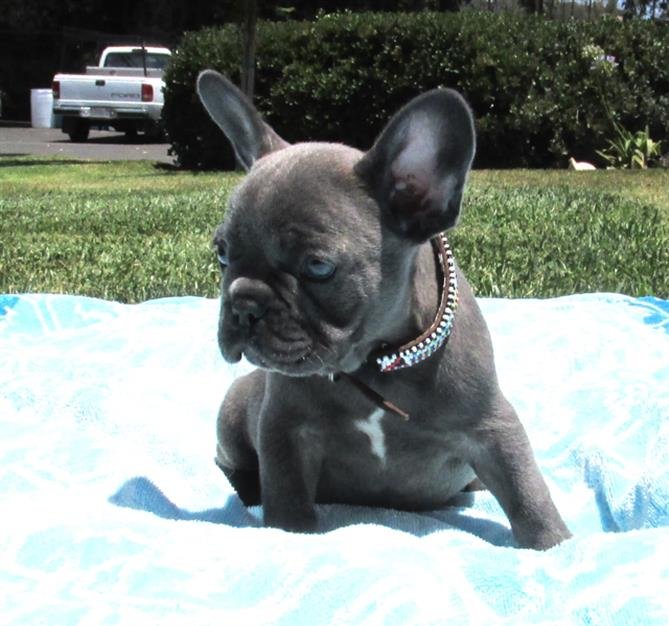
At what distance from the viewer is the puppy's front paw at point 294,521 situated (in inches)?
115

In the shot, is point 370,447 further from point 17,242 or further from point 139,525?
point 17,242

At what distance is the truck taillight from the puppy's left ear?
22.1 metres

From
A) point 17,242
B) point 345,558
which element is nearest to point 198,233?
point 17,242

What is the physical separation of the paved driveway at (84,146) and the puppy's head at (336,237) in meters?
16.0

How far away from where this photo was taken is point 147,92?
24031mm

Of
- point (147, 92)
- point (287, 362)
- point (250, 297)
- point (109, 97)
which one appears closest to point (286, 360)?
point (287, 362)

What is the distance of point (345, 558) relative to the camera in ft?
7.61

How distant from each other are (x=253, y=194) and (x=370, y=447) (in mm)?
752

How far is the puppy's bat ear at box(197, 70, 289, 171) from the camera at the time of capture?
3080 millimetres

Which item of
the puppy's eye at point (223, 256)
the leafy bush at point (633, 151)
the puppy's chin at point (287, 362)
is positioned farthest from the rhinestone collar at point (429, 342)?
the leafy bush at point (633, 151)

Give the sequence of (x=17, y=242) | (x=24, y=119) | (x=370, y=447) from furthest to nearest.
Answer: (x=24, y=119)
(x=17, y=242)
(x=370, y=447)

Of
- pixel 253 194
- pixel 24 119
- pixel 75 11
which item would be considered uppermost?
pixel 253 194

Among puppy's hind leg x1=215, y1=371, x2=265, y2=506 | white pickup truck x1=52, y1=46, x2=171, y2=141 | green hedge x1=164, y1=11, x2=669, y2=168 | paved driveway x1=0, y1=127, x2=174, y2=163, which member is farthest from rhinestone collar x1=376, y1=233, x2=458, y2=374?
white pickup truck x1=52, y1=46, x2=171, y2=141

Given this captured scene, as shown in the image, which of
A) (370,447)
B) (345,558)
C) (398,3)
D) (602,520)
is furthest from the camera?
(398,3)
